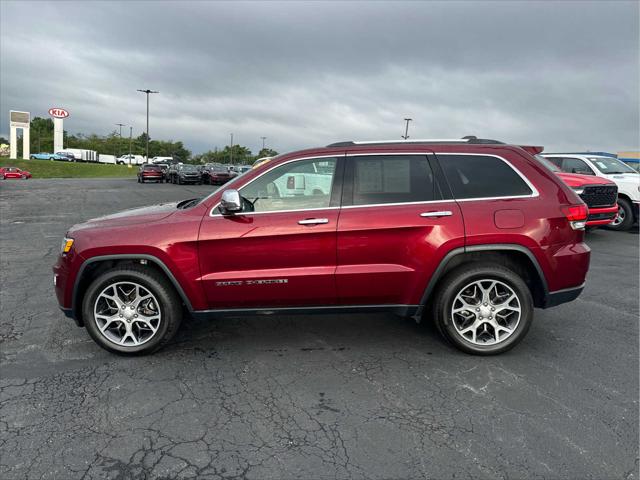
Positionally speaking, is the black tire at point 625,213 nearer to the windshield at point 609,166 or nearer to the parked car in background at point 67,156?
the windshield at point 609,166

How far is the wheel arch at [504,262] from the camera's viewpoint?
145 inches

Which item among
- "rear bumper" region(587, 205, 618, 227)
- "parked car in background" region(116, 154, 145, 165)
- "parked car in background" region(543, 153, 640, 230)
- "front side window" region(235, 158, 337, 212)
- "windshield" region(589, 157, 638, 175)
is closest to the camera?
"front side window" region(235, 158, 337, 212)

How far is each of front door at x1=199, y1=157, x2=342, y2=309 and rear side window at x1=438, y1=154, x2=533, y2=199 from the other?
1.04 meters

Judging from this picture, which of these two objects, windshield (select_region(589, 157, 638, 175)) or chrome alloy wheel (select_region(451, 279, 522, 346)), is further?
windshield (select_region(589, 157, 638, 175))

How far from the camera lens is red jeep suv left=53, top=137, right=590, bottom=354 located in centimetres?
365

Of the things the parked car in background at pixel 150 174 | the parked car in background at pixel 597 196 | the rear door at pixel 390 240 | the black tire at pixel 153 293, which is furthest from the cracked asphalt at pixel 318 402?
the parked car in background at pixel 150 174

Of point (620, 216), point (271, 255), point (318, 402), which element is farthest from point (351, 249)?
point (620, 216)

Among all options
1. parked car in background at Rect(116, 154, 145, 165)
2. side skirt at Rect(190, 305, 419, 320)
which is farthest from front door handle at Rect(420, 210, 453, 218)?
parked car in background at Rect(116, 154, 145, 165)

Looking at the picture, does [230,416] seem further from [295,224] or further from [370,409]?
[295,224]

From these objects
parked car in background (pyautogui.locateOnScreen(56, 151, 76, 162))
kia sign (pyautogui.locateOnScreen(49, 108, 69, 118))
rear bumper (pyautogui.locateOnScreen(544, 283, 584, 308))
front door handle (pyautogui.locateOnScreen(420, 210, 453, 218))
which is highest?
kia sign (pyautogui.locateOnScreen(49, 108, 69, 118))

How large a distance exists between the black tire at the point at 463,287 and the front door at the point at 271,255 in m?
0.94

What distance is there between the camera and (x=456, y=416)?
2945mm

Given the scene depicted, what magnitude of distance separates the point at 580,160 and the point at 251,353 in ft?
37.5

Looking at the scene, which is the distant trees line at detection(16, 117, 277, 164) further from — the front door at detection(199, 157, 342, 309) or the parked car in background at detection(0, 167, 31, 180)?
the front door at detection(199, 157, 342, 309)
